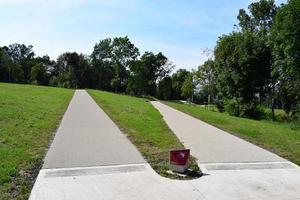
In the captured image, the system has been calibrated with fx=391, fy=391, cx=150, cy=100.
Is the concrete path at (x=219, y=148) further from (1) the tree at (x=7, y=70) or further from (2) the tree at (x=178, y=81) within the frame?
(1) the tree at (x=7, y=70)

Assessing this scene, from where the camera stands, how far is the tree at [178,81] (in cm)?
7212

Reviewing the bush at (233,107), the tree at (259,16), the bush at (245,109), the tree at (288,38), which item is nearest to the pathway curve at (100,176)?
the tree at (288,38)

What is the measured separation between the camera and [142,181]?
670 centimetres

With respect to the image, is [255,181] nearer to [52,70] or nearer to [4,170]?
[4,170]

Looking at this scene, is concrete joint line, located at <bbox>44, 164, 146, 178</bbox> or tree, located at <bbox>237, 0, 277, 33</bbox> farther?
tree, located at <bbox>237, 0, 277, 33</bbox>

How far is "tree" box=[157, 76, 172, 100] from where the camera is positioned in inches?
2825

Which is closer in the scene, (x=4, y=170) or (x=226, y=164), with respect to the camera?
(x=4, y=170)

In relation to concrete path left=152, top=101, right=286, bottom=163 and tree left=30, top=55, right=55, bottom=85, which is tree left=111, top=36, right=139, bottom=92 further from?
concrete path left=152, top=101, right=286, bottom=163

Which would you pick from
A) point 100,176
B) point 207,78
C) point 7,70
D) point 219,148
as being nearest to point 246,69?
point 219,148

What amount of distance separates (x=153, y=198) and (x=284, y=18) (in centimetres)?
1678

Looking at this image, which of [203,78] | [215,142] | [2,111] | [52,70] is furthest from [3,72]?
[215,142]

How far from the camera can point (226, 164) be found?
816 cm

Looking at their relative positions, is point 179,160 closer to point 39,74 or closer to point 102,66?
point 102,66

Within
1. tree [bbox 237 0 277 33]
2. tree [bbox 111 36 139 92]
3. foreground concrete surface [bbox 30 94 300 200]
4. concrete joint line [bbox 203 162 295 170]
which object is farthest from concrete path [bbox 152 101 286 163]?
tree [bbox 111 36 139 92]
